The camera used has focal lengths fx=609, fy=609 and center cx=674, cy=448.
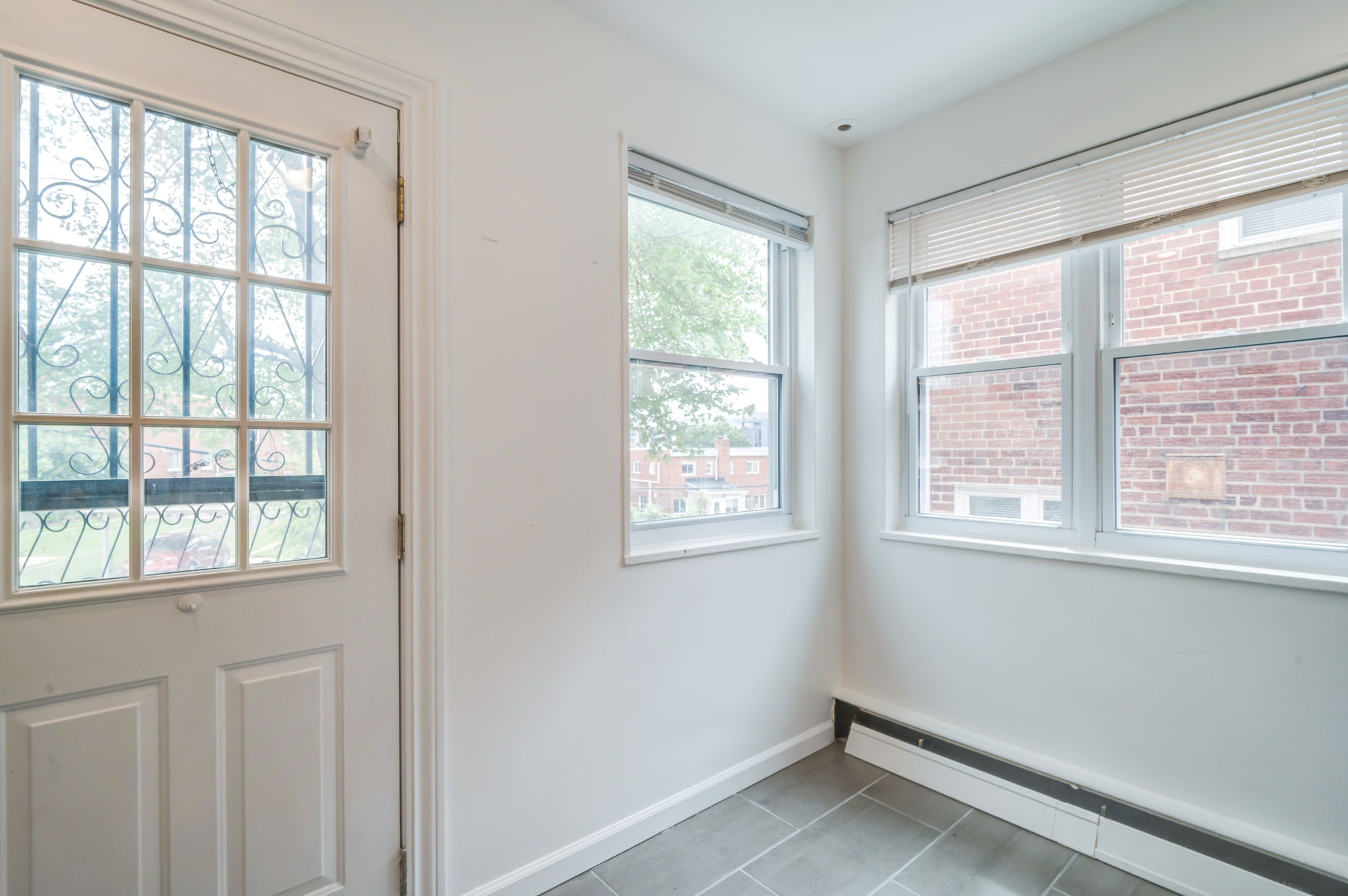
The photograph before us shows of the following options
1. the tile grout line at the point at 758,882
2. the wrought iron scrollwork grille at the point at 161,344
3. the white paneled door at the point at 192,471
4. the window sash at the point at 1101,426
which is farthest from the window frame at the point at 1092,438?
the wrought iron scrollwork grille at the point at 161,344

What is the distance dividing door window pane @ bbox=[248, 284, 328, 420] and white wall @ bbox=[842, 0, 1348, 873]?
2.12m

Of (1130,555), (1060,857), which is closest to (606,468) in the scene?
(1130,555)

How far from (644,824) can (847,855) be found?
2.20 feet

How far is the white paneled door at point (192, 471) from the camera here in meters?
1.20

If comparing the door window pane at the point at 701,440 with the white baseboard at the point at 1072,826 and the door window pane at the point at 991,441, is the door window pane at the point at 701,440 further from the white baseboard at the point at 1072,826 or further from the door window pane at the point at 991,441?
the white baseboard at the point at 1072,826

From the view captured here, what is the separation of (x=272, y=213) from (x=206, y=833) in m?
1.41

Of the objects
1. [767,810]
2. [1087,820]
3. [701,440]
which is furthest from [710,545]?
[1087,820]

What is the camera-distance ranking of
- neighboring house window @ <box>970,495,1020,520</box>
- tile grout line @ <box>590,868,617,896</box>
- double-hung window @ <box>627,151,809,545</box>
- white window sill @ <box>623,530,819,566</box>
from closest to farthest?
tile grout line @ <box>590,868,617,896</box>, white window sill @ <box>623,530,819,566</box>, double-hung window @ <box>627,151,809,545</box>, neighboring house window @ <box>970,495,1020,520</box>

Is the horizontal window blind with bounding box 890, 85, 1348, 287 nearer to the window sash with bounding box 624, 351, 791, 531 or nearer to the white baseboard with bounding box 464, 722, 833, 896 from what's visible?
the window sash with bounding box 624, 351, 791, 531

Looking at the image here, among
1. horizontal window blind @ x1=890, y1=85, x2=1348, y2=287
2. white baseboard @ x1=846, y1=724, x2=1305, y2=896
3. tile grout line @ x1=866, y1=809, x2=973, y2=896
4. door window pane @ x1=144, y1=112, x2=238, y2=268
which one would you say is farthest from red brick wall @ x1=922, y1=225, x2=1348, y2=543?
door window pane @ x1=144, y1=112, x2=238, y2=268

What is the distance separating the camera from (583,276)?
76.5 inches

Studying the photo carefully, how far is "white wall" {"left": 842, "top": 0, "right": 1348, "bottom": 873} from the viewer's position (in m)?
1.72

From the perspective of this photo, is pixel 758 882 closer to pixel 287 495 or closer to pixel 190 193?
pixel 287 495

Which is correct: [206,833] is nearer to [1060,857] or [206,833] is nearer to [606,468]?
[606,468]
